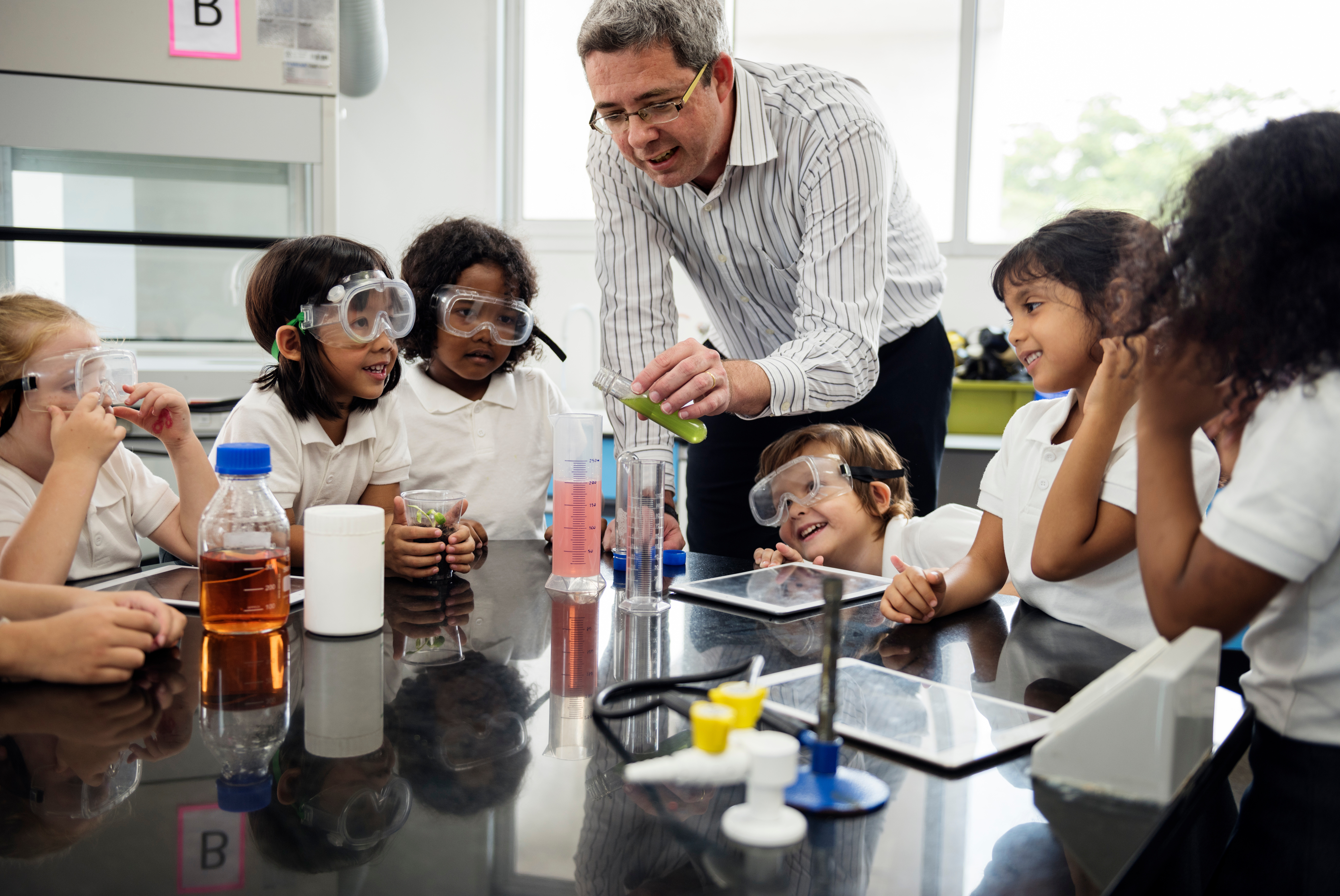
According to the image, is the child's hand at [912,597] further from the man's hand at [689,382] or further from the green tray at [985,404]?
the green tray at [985,404]

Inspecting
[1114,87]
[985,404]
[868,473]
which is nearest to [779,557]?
[868,473]

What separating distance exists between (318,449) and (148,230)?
4.50ft

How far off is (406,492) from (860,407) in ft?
3.23

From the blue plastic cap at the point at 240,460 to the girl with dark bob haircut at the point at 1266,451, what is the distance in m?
0.86

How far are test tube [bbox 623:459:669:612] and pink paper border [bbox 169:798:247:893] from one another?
0.62m

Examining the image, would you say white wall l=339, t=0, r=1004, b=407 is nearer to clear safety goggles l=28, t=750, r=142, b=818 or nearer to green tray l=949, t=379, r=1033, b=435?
green tray l=949, t=379, r=1033, b=435

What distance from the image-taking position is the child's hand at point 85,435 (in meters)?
1.28

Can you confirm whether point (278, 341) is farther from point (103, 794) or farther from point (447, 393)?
point (103, 794)

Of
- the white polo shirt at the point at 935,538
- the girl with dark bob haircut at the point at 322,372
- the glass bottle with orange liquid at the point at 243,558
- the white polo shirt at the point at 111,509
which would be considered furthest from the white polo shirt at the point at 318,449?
the white polo shirt at the point at 935,538

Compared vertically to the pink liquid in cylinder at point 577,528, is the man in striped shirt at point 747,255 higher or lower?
higher

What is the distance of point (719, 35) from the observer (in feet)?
5.65

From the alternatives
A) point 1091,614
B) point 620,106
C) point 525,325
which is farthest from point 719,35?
point 1091,614

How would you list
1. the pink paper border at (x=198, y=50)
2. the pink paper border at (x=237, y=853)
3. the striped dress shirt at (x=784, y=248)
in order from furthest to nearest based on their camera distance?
the pink paper border at (x=198, y=50) → the striped dress shirt at (x=784, y=248) → the pink paper border at (x=237, y=853)

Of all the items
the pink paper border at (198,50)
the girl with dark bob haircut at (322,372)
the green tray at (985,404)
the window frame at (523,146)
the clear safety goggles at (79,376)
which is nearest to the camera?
the clear safety goggles at (79,376)
